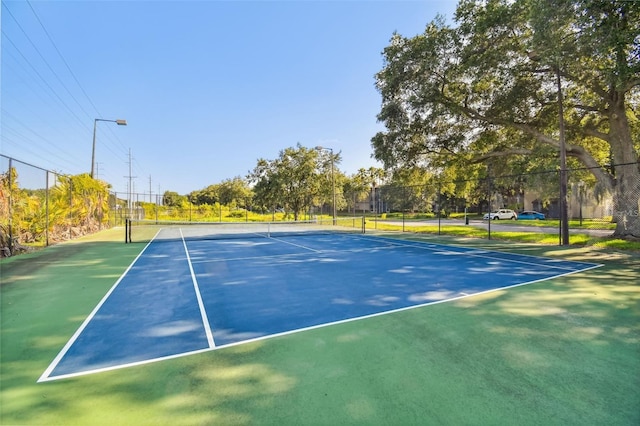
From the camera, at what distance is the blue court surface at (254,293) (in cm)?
380

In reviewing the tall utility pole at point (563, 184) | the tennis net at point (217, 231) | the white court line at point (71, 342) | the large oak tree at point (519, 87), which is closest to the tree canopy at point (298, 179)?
the tennis net at point (217, 231)

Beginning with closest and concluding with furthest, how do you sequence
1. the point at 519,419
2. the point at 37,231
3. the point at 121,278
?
the point at 519,419
the point at 121,278
the point at 37,231

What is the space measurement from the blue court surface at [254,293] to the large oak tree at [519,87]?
21.1ft

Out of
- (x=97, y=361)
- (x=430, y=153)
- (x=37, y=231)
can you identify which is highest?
(x=430, y=153)

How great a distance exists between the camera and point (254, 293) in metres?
6.04

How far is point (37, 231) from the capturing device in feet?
40.5

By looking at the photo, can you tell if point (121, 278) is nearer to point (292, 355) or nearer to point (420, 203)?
point (292, 355)

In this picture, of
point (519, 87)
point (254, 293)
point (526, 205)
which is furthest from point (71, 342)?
point (526, 205)

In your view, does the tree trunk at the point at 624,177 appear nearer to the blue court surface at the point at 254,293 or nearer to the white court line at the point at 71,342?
the blue court surface at the point at 254,293

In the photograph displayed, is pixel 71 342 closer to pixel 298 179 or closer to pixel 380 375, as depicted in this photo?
pixel 380 375

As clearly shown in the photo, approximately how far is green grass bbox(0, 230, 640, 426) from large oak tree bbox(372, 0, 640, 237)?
848 centimetres

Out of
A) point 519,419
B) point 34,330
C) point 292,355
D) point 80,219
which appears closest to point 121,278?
point 34,330

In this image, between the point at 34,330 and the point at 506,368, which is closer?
the point at 506,368

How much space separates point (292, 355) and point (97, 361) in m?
2.04
